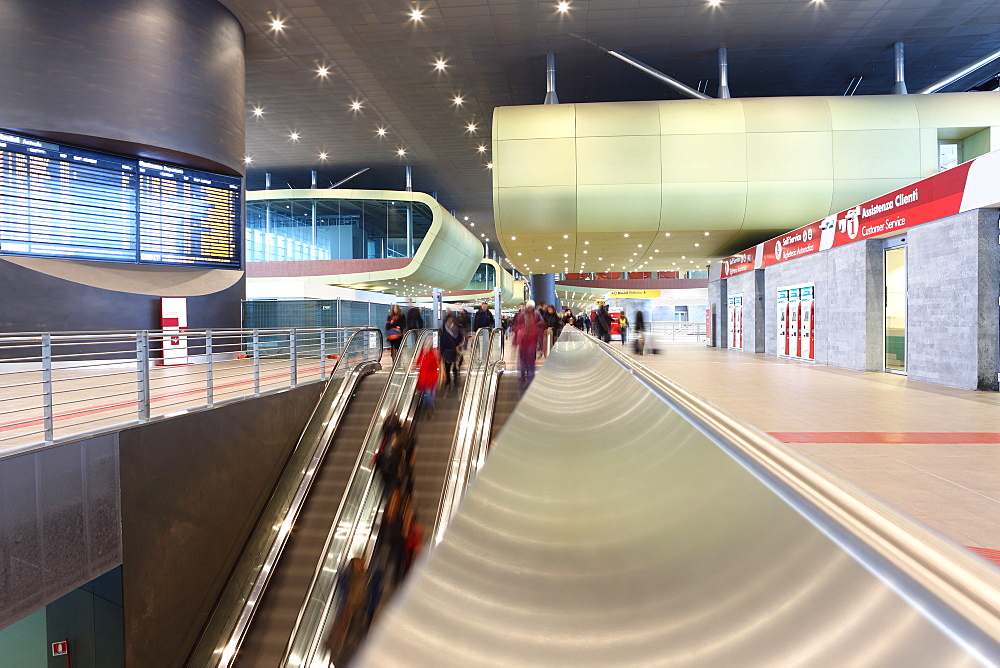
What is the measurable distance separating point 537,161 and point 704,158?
16.5 ft

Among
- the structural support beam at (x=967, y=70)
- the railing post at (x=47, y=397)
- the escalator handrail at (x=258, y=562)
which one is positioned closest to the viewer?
the railing post at (x=47, y=397)

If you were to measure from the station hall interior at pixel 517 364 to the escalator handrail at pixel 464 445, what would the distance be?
78 mm

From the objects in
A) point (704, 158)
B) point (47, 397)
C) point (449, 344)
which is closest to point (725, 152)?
point (704, 158)

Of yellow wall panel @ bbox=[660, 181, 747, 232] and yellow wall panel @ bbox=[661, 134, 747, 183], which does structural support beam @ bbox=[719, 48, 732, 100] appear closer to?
yellow wall panel @ bbox=[661, 134, 747, 183]

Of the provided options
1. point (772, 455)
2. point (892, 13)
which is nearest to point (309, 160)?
point (892, 13)

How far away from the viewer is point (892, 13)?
1486 cm

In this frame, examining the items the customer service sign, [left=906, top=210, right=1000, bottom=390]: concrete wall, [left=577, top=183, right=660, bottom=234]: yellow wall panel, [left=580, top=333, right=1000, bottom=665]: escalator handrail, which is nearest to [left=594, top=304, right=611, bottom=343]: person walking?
[left=577, top=183, right=660, bottom=234]: yellow wall panel

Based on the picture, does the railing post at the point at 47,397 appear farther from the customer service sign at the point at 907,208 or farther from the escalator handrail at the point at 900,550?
the customer service sign at the point at 907,208

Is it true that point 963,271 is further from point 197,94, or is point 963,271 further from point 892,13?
point 197,94

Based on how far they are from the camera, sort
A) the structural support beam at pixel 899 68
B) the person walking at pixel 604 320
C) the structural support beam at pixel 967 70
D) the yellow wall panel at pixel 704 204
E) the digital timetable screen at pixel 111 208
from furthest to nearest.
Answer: the person walking at pixel 604 320 → the structural support beam at pixel 967 70 → the structural support beam at pixel 899 68 → the yellow wall panel at pixel 704 204 → the digital timetable screen at pixel 111 208

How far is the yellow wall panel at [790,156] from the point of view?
16062mm

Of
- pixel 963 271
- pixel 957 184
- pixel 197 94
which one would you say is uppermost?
pixel 197 94

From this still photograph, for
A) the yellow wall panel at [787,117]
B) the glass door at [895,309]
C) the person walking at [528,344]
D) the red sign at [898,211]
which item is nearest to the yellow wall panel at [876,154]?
the yellow wall panel at [787,117]

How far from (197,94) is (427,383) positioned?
27.0 ft
